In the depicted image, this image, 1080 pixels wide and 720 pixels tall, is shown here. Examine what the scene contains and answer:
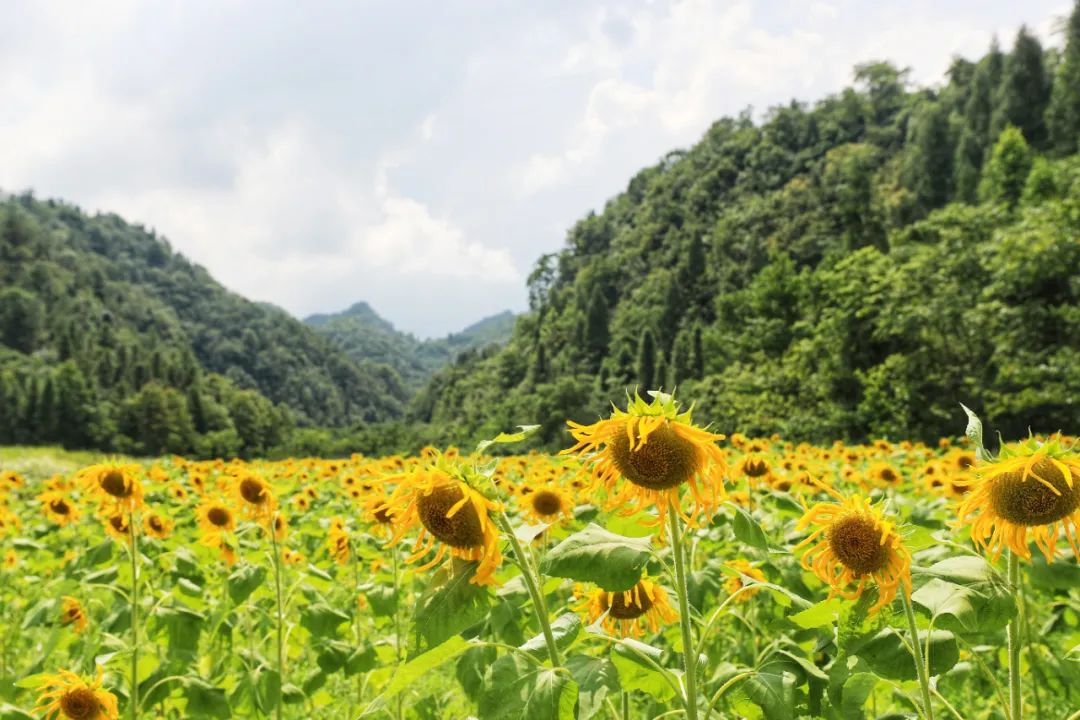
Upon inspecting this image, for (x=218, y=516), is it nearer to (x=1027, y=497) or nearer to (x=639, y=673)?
(x=639, y=673)

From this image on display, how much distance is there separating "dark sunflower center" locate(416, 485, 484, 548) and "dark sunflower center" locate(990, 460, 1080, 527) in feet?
3.73

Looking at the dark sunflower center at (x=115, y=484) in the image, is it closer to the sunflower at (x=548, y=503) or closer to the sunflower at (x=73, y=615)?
the sunflower at (x=73, y=615)

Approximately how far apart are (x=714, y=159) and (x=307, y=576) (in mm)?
111696

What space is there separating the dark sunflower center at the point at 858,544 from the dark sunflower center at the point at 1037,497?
285 millimetres

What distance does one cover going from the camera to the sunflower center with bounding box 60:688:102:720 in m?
2.35

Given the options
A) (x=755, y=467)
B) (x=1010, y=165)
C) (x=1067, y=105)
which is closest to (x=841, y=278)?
(x=1010, y=165)

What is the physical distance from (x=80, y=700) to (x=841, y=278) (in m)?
31.0

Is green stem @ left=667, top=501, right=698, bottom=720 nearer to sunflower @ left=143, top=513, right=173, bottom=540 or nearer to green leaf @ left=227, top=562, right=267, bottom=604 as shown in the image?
green leaf @ left=227, top=562, right=267, bottom=604

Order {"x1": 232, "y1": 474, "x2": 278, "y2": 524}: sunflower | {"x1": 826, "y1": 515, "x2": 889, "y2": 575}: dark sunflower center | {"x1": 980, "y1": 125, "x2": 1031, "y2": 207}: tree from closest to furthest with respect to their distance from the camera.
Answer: {"x1": 826, "y1": 515, "x2": 889, "y2": 575}: dark sunflower center < {"x1": 232, "y1": 474, "x2": 278, "y2": 524}: sunflower < {"x1": 980, "y1": 125, "x2": 1031, "y2": 207}: tree

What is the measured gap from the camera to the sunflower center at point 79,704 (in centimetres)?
235

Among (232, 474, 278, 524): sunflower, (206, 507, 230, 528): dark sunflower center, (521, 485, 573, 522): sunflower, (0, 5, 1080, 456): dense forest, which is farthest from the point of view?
(0, 5, 1080, 456): dense forest

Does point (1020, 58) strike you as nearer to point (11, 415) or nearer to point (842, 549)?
point (842, 549)

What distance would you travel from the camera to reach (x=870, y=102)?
99625mm

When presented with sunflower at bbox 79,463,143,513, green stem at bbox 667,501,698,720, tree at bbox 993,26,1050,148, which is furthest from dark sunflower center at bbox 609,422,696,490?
tree at bbox 993,26,1050,148
